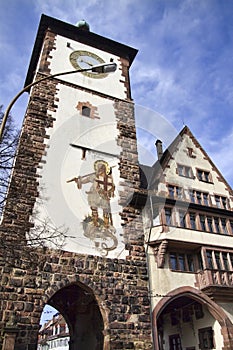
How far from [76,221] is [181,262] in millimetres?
5755

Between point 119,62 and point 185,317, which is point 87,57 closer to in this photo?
point 119,62

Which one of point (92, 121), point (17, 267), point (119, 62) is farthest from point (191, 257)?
point (119, 62)

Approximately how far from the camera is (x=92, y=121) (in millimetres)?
13195

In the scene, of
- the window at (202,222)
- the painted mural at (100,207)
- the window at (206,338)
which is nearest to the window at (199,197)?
the window at (202,222)

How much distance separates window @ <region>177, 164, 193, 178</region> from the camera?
16500mm

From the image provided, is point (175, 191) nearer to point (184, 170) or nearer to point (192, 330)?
point (184, 170)

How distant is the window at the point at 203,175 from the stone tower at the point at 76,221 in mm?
5116

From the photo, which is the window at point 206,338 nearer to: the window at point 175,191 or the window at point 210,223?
the window at point 210,223

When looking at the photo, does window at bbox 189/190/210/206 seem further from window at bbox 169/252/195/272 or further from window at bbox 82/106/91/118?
window at bbox 82/106/91/118

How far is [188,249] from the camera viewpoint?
13.9 meters

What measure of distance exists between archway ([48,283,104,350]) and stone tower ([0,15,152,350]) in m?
0.04

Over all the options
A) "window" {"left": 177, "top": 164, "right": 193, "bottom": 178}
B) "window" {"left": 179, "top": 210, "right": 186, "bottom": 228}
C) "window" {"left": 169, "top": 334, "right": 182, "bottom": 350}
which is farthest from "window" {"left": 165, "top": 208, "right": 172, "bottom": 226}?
"window" {"left": 169, "top": 334, "right": 182, "bottom": 350}

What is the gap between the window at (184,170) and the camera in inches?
650

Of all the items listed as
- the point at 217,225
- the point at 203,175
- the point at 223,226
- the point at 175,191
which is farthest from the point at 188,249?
the point at 203,175
